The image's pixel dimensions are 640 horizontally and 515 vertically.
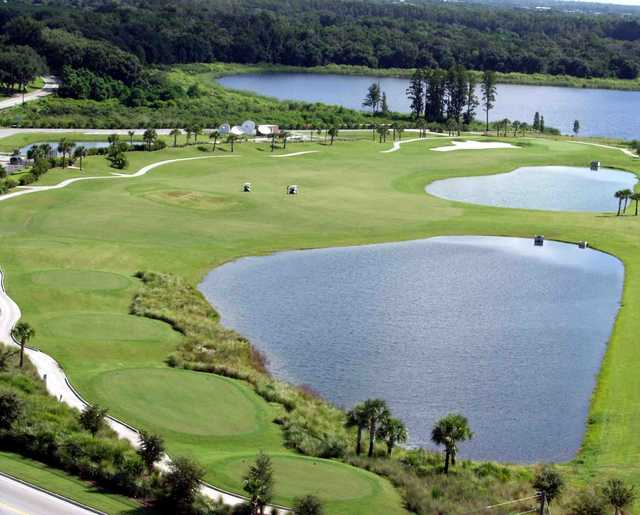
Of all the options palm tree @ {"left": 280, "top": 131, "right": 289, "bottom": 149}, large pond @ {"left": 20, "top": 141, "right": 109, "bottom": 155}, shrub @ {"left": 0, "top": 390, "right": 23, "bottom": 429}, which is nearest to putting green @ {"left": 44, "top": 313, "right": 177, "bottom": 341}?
shrub @ {"left": 0, "top": 390, "right": 23, "bottom": 429}

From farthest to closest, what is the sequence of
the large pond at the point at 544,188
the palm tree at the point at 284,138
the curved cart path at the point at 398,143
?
the curved cart path at the point at 398,143
the palm tree at the point at 284,138
the large pond at the point at 544,188

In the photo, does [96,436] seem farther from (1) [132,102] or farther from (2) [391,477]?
(1) [132,102]

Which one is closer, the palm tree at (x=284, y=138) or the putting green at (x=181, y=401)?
the putting green at (x=181, y=401)

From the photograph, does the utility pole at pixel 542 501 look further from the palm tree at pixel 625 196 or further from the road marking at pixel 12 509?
the palm tree at pixel 625 196

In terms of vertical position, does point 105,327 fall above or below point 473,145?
below

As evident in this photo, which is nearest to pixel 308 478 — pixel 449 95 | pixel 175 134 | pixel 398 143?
pixel 175 134

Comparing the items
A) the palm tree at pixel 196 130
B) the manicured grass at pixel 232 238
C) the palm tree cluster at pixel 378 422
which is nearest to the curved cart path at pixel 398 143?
the manicured grass at pixel 232 238

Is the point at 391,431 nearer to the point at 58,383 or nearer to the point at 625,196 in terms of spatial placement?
the point at 58,383
